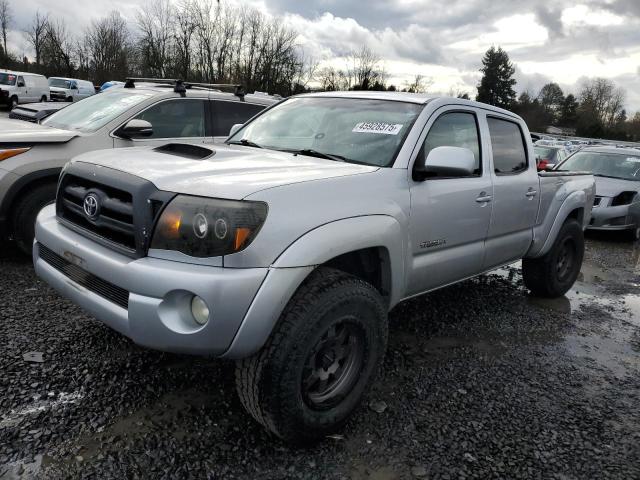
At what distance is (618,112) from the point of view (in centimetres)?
7688

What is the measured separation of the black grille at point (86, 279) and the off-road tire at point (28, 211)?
78.8 inches

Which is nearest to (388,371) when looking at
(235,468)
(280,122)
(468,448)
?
(468,448)

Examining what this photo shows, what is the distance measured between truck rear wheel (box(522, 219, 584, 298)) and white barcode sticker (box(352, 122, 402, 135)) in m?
2.45

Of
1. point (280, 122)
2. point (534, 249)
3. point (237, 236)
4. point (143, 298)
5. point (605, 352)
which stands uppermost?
point (280, 122)

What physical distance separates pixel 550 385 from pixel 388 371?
1.06m

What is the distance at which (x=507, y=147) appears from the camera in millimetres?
4195

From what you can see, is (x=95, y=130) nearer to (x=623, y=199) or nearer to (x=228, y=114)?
(x=228, y=114)

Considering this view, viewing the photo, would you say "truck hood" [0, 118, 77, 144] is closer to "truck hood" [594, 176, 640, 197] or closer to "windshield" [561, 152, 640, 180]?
"truck hood" [594, 176, 640, 197]

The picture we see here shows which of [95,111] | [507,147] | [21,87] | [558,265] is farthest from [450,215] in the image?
[21,87]

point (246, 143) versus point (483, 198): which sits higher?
point (246, 143)

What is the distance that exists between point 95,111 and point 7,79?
26445mm

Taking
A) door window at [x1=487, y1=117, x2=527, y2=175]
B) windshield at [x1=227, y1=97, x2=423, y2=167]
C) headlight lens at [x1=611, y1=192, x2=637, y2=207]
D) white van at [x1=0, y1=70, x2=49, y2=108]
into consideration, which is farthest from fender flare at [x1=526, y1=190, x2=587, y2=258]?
white van at [x1=0, y1=70, x2=49, y2=108]

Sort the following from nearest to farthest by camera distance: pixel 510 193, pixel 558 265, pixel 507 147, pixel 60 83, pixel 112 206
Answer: pixel 112 206 → pixel 510 193 → pixel 507 147 → pixel 558 265 → pixel 60 83

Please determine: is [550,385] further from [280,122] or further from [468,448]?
[280,122]
